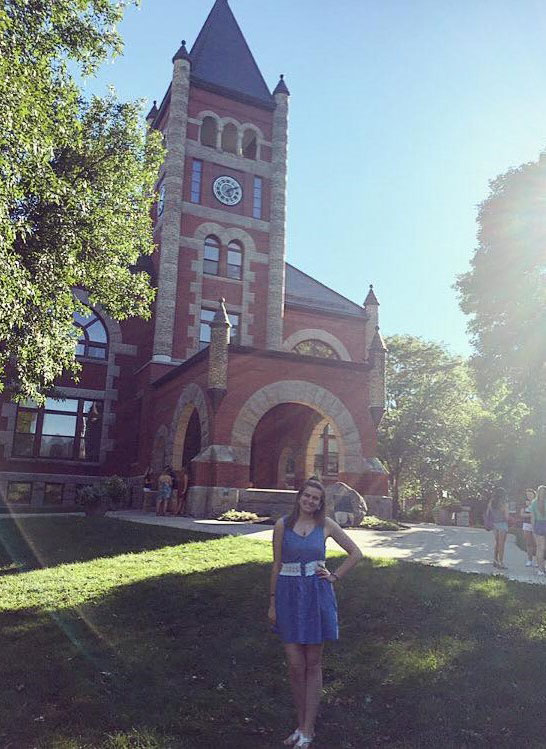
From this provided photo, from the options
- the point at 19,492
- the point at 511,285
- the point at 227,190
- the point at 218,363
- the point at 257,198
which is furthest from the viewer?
the point at 257,198

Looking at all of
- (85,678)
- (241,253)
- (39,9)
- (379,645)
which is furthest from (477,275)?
(85,678)

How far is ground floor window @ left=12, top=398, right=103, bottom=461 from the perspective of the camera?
26.3 metres

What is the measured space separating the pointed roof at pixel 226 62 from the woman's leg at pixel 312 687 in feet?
100

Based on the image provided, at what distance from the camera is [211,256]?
29.2 metres

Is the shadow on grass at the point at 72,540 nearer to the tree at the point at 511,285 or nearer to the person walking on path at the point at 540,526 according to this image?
the person walking on path at the point at 540,526

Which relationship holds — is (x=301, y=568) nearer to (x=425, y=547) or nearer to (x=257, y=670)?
(x=257, y=670)

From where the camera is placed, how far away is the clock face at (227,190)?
2983 cm

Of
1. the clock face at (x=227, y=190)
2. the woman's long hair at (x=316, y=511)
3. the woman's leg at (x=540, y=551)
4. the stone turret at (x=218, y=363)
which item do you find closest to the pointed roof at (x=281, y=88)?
the clock face at (x=227, y=190)

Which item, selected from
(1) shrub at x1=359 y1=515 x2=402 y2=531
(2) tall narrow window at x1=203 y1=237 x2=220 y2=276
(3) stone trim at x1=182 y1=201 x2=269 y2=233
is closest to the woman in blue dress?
(1) shrub at x1=359 y1=515 x2=402 y2=531

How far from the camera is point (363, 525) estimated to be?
715 inches

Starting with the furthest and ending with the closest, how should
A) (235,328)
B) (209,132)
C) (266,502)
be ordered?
(209,132)
(235,328)
(266,502)

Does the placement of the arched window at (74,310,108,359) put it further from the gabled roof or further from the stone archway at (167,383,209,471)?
the gabled roof

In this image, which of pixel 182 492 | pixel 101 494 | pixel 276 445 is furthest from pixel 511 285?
pixel 101 494

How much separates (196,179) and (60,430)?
43.1ft
